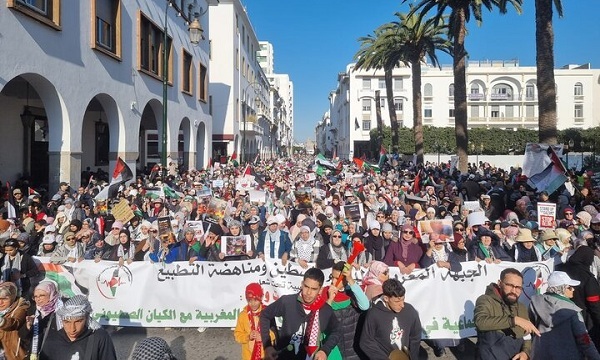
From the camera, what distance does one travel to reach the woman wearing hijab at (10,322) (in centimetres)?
391

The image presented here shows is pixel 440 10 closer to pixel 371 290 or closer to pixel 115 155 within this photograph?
pixel 115 155

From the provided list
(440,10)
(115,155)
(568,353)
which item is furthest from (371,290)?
(440,10)

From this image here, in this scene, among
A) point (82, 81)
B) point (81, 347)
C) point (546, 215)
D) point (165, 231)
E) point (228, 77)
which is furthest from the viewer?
point (228, 77)

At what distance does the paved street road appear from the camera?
579cm

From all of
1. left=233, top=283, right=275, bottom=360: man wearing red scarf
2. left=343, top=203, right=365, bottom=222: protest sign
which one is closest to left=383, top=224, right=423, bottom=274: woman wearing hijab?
left=233, top=283, right=275, bottom=360: man wearing red scarf

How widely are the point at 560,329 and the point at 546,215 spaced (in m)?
4.93

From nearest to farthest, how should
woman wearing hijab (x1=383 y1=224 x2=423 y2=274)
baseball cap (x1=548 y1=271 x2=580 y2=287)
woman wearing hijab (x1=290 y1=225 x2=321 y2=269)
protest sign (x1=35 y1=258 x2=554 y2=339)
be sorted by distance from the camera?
baseball cap (x1=548 y1=271 x2=580 y2=287) → protest sign (x1=35 y1=258 x2=554 y2=339) → woman wearing hijab (x1=383 y1=224 x2=423 y2=274) → woman wearing hijab (x1=290 y1=225 x2=321 y2=269)

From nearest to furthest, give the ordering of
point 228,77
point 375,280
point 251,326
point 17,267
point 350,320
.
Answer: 1. point 251,326
2. point 350,320
3. point 375,280
4. point 17,267
5. point 228,77

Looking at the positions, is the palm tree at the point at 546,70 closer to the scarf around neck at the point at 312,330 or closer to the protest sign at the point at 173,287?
the protest sign at the point at 173,287

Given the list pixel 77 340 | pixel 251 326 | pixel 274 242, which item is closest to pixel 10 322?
pixel 77 340

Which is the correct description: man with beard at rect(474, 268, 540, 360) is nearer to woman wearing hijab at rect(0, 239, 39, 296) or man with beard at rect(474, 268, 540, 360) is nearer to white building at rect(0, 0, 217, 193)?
woman wearing hijab at rect(0, 239, 39, 296)

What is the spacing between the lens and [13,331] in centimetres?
398

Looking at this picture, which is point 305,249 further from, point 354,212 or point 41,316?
point 41,316

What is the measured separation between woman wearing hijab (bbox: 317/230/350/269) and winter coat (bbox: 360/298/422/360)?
7.72 feet
